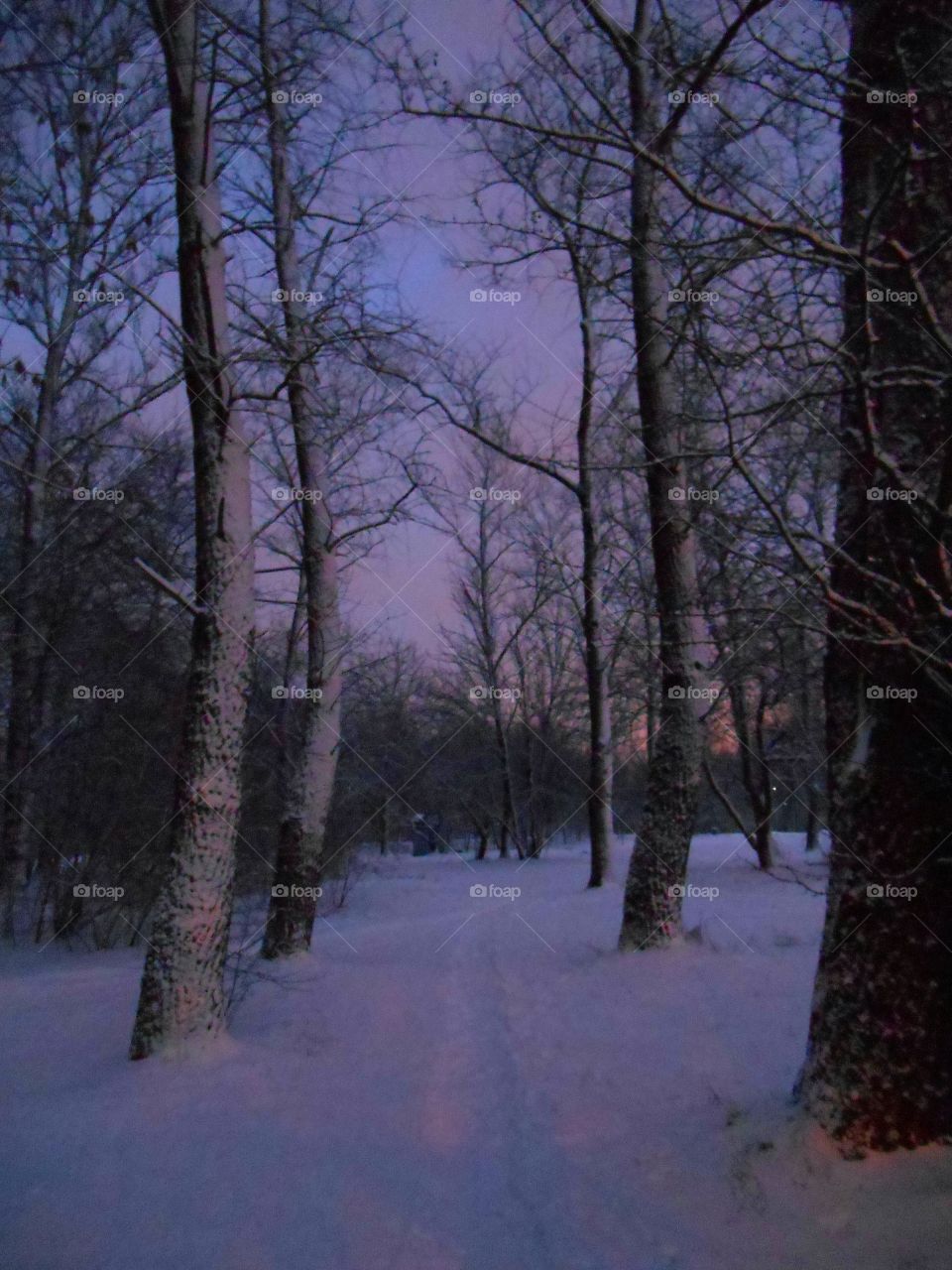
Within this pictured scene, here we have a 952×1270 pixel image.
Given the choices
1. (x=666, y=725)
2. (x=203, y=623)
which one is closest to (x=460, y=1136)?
(x=203, y=623)

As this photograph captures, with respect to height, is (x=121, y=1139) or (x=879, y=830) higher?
(x=879, y=830)

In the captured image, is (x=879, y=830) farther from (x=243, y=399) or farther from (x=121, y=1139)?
(x=243, y=399)

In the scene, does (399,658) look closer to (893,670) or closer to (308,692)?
(308,692)

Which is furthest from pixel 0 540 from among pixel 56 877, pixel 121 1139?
pixel 121 1139

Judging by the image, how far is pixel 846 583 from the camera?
3918mm

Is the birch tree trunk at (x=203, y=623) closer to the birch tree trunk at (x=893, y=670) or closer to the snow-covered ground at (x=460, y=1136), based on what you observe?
the snow-covered ground at (x=460, y=1136)

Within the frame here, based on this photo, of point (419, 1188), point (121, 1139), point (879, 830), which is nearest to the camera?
point (879, 830)

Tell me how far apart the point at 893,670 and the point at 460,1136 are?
320 centimetres

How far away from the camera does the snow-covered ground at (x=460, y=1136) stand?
327 centimetres

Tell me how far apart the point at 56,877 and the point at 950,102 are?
1229cm

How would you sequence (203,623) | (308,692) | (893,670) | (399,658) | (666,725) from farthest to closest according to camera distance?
(399,658) → (308,692) → (666,725) → (203,623) → (893,670)

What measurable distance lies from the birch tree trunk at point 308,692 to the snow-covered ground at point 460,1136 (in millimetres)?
1258

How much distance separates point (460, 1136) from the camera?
180 inches

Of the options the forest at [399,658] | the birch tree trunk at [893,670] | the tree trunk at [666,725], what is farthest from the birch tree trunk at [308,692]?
the birch tree trunk at [893,670]
